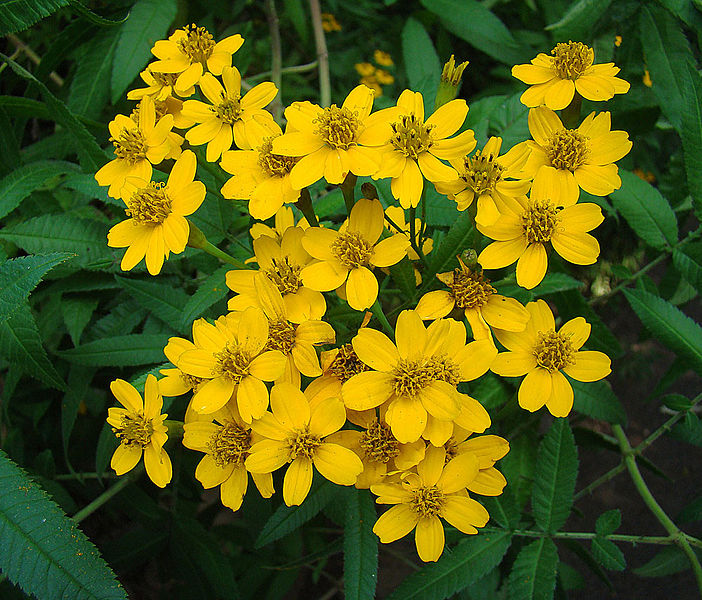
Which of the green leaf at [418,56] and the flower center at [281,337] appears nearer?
the flower center at [281,337]

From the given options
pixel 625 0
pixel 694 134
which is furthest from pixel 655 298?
pixel 625 0

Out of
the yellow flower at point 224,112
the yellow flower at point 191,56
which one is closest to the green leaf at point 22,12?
the yellow flower at point 191,56

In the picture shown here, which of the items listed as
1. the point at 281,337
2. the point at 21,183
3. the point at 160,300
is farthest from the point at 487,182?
the point at 21,183

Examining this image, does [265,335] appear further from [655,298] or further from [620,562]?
[655,298]

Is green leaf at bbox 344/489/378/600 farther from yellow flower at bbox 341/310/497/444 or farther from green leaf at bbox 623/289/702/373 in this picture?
green leaf at bbox 623/289/702/373

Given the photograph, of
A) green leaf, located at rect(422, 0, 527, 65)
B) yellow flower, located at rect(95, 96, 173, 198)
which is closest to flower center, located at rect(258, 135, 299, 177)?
yellow flower, located at rect(95, 96, 173, 198)

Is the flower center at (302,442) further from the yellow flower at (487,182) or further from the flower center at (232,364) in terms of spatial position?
the yellow flower at (487,182)
